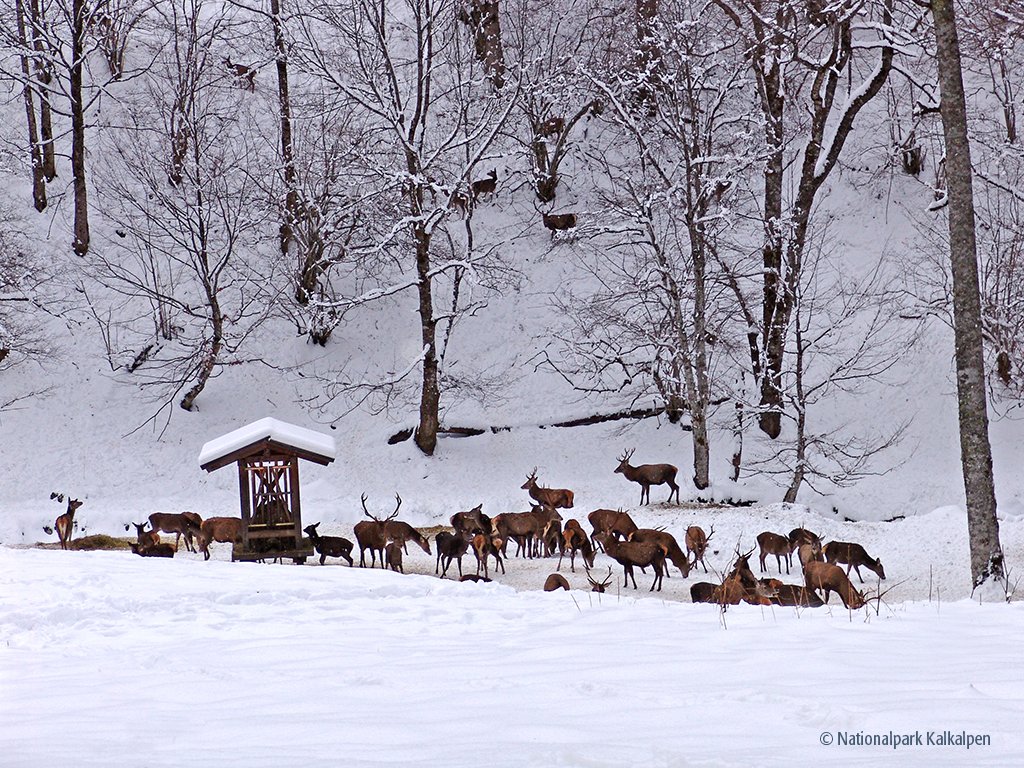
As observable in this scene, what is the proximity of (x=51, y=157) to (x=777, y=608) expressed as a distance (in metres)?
31.3

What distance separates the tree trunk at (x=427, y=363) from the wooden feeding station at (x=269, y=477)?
8371 millimetres

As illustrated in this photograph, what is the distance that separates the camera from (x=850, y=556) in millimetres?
14008

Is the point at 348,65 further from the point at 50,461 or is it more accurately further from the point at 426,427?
the point at 50,461

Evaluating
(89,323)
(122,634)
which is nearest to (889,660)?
(122,634)

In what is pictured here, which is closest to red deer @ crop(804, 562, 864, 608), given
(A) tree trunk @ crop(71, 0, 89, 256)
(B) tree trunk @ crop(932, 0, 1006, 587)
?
(B) tree trunk @ crop(932, 0, 1006, 587)

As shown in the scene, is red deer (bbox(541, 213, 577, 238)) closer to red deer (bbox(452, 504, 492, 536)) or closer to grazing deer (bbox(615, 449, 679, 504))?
grazing deer (bbox(615, 449, 679, 504))

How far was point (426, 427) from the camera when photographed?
2466 centimetres

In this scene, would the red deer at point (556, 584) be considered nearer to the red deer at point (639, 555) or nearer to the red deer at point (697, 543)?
the red deer at point (639, 555)

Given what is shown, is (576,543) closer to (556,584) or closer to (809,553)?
(556,584)

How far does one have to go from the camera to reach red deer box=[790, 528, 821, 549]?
1459cm

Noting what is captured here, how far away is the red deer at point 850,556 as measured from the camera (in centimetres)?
1392

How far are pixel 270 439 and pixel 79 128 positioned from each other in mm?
17630

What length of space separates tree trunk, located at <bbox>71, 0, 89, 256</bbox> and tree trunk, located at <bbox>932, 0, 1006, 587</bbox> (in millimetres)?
24179

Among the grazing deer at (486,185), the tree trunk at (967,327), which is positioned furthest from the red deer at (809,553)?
the grazing deer at (486,185)
